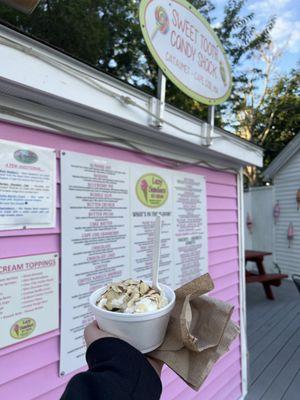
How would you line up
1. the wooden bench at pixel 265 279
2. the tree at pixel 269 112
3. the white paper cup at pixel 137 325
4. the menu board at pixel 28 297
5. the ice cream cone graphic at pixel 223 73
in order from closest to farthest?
the white paper cup at pixel 137 325, the menu board at pixel 28 297, the ice cream cone graphic at pixel 223 73, the wooden bench at pixel 265 279, the tree at pixel 269 112

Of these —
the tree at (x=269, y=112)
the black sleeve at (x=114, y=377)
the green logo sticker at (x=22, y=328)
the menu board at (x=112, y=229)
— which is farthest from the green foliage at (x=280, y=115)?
the black sleeve at (x=114, y=377)

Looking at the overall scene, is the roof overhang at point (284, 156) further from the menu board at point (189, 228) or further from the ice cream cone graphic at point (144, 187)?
the ice cream cone graphic at point (144, 187)

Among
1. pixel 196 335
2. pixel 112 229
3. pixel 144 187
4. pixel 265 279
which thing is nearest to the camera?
pixel 196 335

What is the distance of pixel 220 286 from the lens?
10.2 ft

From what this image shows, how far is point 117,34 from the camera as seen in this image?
1127cm

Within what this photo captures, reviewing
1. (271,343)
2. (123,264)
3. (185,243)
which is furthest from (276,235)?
(123,264)

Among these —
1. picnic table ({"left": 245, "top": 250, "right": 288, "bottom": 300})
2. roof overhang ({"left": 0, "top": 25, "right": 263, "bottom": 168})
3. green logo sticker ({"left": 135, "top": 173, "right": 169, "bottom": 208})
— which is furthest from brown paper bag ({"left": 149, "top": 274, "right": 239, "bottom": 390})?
picnic table ({"left": 245, "top": 250, "right": 288, "bottom": 300})

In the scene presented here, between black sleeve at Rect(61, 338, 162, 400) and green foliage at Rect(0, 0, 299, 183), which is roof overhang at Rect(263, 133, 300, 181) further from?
black sleeve at Rect(61, 338, 162, 400)

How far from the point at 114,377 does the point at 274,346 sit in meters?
4.44

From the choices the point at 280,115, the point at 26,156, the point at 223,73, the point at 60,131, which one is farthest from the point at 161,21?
the point at 280,115

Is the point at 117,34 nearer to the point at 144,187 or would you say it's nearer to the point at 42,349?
the point at 144,187

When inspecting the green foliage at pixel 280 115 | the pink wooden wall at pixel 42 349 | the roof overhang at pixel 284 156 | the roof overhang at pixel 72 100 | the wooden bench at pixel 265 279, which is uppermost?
the green foliage at pixel 280 115

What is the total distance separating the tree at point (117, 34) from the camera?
9250 millimetres

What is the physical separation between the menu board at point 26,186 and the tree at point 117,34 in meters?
7.23
